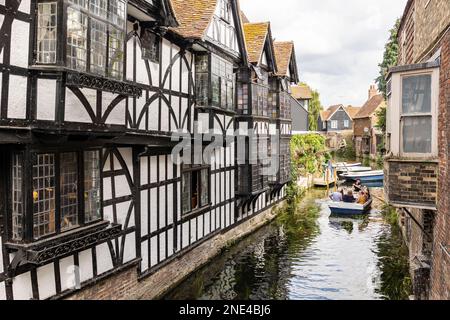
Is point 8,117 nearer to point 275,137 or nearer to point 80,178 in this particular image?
point 80,178

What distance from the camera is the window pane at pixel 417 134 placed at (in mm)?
8250

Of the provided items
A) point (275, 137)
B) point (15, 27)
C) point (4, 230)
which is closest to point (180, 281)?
point (4, 230)

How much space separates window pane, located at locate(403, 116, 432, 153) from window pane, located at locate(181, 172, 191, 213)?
7229 millimetres

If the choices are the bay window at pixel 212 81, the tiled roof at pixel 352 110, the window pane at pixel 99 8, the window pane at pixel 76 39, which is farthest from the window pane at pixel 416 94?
the tiled roof at pixel 352 110

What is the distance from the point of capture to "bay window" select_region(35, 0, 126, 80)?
7090 mm

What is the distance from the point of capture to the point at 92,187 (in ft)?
29.1

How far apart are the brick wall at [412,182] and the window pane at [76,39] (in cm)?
634

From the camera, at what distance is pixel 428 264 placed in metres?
9.06

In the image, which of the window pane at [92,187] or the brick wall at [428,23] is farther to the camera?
the window pane at [92,187]

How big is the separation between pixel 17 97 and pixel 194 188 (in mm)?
8308

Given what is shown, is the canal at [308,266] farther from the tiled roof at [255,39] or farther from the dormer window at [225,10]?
the dormer window at [225,10]

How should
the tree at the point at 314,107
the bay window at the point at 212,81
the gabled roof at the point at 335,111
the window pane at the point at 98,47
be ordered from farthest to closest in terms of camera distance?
the gabled roof at the point at 335,111
the tree at the point at 314,107
the bay window at the point at 212,81
the window pane at the point at 98,47

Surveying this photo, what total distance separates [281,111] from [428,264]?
15079 mm

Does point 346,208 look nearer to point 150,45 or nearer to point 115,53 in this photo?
point 150,45
